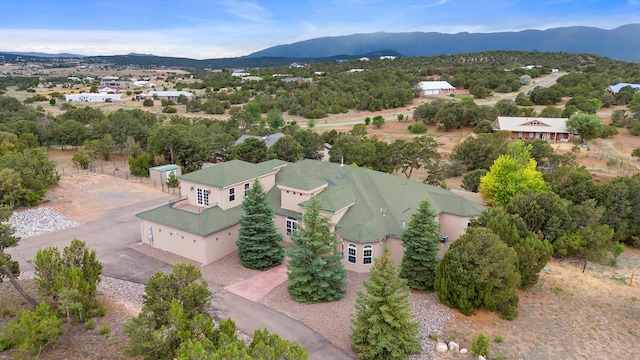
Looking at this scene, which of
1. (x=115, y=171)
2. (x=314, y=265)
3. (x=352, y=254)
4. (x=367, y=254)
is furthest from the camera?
(x=115, y=171)

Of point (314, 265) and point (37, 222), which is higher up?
point (314, 265)

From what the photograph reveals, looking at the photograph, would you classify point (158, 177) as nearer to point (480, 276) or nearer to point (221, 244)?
point (221, 244)

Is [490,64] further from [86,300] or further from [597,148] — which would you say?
[86,300]

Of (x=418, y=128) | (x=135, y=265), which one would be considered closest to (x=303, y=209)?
(x=135, y=265)

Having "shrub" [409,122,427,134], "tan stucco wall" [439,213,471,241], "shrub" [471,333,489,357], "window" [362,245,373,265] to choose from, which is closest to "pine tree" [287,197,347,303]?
"window" [362,245,373,265]

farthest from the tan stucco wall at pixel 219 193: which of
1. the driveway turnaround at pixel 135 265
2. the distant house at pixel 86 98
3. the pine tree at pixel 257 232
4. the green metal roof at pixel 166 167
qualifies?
the distant house at pixel 86 98
